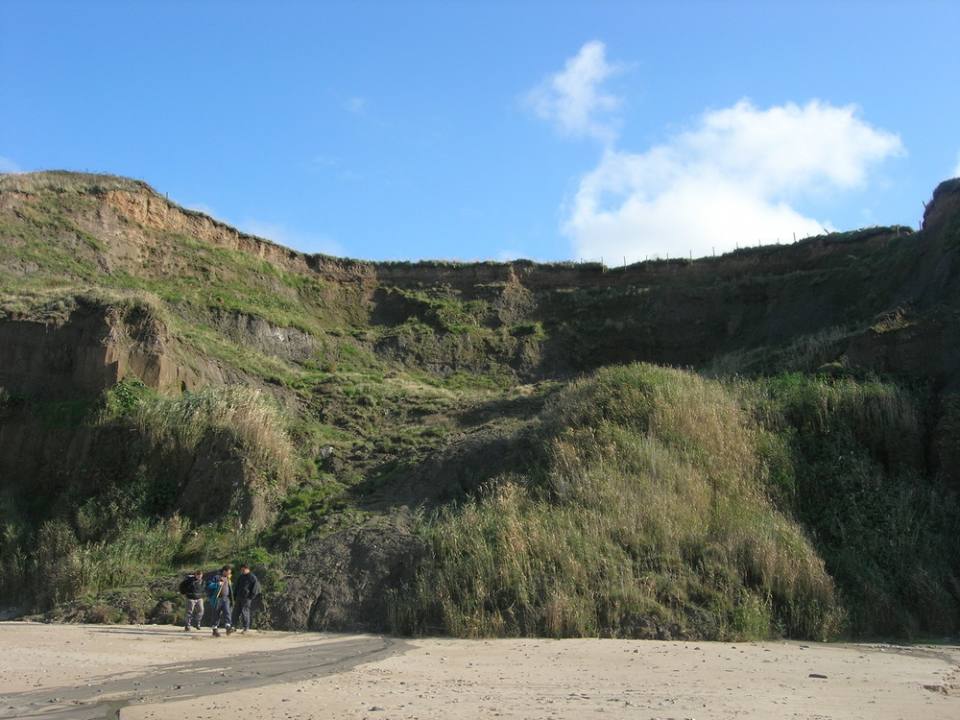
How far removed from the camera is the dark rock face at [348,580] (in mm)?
15414

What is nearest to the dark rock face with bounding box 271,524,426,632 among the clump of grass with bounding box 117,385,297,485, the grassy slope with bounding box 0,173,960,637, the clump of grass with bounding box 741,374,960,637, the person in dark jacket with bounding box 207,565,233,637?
the grassy slope with bounding box 0,173,960,637

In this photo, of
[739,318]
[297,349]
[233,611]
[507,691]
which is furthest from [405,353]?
[507,691]

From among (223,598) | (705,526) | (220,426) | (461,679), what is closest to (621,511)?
(705,526)

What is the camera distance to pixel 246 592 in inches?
599

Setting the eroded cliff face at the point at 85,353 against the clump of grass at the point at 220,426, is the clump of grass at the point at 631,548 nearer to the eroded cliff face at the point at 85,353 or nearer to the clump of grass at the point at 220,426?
the clump of grass at the point at 220,426

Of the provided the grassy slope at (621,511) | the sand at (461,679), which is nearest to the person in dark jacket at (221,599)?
the sand at (461,679)

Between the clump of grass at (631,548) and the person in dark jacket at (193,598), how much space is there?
12.3 ft

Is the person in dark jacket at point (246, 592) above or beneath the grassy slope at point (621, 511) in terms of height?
beneath

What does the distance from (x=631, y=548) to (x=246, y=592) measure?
6954 mm

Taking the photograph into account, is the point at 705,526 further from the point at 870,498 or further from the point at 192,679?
the point at 192,679

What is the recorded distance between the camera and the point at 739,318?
36.9 meters

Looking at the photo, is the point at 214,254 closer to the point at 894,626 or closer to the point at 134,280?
the point at 134,280

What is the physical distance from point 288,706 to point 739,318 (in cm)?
3196

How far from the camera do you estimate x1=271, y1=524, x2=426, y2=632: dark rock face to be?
607 inches
